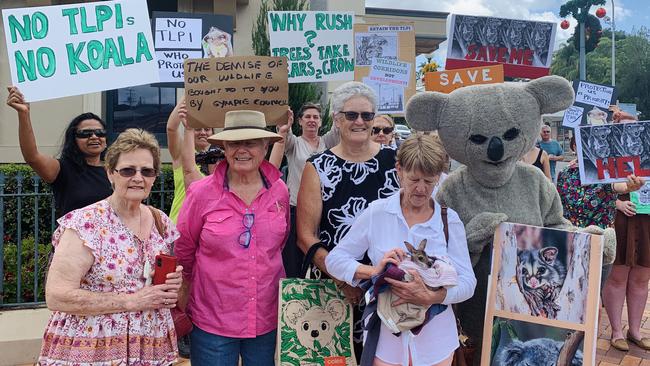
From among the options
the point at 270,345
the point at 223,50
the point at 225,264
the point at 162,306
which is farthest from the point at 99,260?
the point at 223,50

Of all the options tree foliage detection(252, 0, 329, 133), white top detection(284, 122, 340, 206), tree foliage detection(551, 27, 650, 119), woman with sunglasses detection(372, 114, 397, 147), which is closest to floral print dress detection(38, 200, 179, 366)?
white top detection(284, 122, 340, 206)

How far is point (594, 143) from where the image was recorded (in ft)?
10.3

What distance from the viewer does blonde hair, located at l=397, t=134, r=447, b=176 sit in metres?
2.12

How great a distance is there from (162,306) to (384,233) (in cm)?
94

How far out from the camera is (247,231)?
2.42 m

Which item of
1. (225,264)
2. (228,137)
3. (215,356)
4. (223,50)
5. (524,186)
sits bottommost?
(215,356)

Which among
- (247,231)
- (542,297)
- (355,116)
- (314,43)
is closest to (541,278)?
(542,297)

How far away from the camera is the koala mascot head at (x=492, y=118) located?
2695 millimetres

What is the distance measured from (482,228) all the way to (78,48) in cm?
269

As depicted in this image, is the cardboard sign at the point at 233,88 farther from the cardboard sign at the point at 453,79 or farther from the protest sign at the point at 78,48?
the cardboard sign at the point at 453,79

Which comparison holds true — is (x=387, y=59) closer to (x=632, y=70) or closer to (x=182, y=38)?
(x=182, y=38)

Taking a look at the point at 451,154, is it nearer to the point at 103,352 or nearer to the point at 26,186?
the point at 103,352

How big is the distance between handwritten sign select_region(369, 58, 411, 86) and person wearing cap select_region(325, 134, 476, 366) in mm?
3083

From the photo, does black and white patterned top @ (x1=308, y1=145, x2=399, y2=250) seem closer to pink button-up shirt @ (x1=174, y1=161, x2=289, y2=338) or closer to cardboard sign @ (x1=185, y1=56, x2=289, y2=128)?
pink button-up shirt @ (x1=174, y1=161, x2=289, y2=338)
